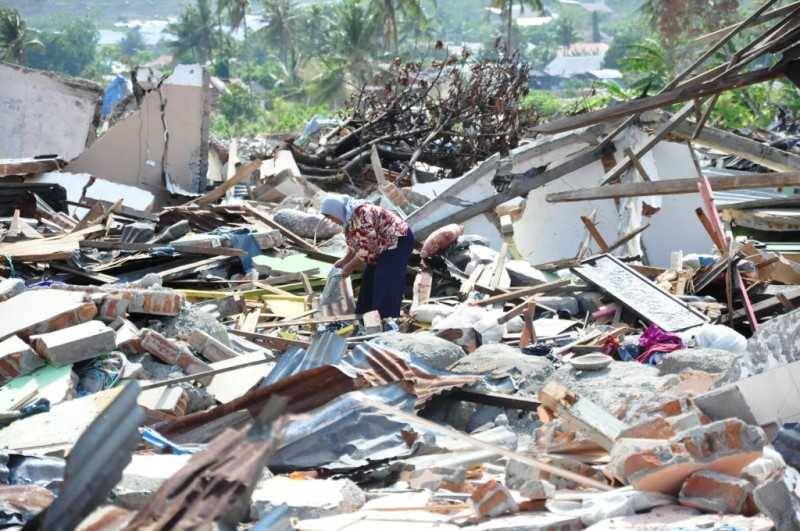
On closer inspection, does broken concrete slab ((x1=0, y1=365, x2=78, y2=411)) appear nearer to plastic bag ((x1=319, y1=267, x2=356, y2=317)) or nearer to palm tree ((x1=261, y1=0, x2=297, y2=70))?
plastic bag ((x1=319, y1=267, x2=356, y2=317))

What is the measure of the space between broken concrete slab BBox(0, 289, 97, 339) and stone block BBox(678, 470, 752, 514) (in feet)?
15.4

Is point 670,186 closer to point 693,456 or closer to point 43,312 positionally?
point 693,456

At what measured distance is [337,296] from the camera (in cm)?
984

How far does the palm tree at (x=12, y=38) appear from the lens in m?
62.1

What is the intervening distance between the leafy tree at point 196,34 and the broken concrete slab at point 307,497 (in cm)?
8725

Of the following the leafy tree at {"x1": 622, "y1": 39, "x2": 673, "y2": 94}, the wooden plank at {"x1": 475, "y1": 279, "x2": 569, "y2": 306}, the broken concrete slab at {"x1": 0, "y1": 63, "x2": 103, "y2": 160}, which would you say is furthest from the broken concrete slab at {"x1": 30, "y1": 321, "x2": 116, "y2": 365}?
the leafy tree at {"x1": 622, "y1": 39, "x2": 673, "y2": 94}

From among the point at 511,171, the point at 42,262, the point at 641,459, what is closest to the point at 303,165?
the point at 511,171

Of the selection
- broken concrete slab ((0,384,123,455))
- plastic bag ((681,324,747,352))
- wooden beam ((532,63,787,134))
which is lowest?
broken concrete slab ((0,384,123,455))

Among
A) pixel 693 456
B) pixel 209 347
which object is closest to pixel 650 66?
pixel 209 347

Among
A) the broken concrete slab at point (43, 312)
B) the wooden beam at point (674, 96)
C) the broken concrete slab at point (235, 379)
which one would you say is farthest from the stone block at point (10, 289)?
the wooden beam at point (674, 96)

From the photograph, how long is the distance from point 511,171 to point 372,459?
765 centimetres

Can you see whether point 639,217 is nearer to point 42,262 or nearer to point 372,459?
point 42,262

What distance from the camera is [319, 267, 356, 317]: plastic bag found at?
9750 mm

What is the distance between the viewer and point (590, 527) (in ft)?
13.5
